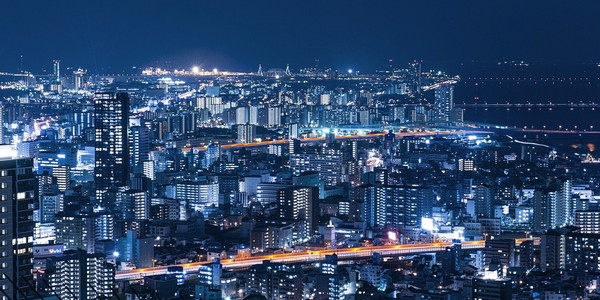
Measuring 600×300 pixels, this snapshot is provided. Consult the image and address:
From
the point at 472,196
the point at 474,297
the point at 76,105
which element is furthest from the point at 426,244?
the point at 76,105

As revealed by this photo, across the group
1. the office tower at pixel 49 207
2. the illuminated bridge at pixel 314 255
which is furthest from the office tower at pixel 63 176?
the illuminated bridge at pixel 314 255

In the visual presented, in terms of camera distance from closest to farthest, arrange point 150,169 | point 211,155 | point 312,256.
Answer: point 312,256 → point 150,169 → point 211,155

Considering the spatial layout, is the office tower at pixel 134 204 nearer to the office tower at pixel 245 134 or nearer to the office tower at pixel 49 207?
the office tower at pixel 49 207

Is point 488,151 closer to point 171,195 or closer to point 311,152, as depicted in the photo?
point 311,152

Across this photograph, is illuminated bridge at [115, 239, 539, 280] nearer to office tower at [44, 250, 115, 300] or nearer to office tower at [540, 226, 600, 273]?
office tower at [540, 226, 600, 273]

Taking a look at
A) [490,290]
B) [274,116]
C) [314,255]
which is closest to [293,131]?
[274,116]

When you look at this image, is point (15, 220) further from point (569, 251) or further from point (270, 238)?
point (270, 238)
